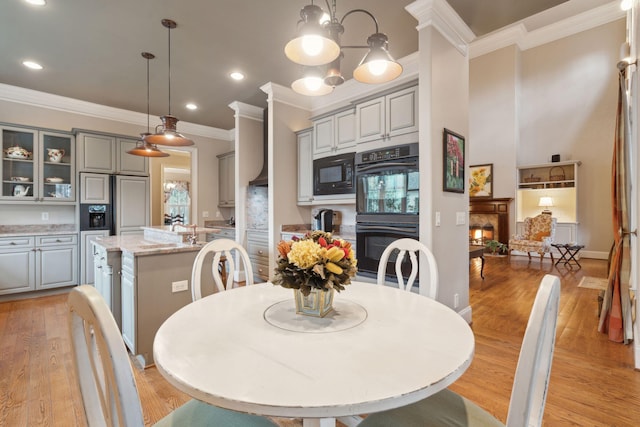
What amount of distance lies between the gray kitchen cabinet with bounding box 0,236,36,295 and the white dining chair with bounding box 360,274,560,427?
15.9 ft

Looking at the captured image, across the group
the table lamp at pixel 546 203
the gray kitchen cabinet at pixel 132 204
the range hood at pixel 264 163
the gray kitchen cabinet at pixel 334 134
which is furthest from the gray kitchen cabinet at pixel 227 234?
the table lamp at pixel 546 203

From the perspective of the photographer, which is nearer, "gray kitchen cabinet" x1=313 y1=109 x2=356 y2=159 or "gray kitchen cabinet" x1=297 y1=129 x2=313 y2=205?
"gray kitchen cabinet" x1=313 y1=109 x2=356 y2=159

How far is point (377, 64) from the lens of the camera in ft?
5.69

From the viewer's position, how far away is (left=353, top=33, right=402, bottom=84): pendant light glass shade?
170cm

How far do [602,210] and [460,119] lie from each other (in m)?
5.53

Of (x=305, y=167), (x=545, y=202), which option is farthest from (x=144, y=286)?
(x=545, y=202)

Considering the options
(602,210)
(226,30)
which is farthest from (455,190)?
(602,210)

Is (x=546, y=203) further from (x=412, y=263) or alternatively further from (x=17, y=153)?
(x=17, y=153)

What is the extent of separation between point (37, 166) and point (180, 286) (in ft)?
11.0

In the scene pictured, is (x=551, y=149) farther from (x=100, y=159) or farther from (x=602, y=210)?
(x=100, y=159)

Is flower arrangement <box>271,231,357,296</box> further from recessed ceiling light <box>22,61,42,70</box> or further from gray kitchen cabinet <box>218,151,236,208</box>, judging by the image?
gray kitchen cabinet <box>218,151,236,208</box>

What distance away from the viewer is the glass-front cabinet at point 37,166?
401 cm

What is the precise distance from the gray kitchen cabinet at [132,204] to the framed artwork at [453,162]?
171 inches

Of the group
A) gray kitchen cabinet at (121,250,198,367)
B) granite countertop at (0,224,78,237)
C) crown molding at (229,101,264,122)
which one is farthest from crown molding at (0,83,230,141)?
gray kitchen cabinet at (121,250,198,367)
